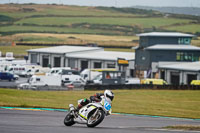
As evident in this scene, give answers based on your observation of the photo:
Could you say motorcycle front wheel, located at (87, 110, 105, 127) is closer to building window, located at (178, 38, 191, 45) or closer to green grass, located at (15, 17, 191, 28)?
building window, located at (178, 38, 191, 45)

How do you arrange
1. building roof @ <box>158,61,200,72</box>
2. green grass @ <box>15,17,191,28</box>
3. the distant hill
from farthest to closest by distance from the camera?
green grass @ <box>15,17,191,28</box> → the distant hill → building roof @ <box>158,61,200,72</box>

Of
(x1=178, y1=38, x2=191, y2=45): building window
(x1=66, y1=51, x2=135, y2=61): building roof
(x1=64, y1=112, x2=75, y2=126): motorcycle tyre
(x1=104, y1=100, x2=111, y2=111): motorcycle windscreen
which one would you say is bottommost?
(x1=66, y1=51, x2=135, y2=61): building roof

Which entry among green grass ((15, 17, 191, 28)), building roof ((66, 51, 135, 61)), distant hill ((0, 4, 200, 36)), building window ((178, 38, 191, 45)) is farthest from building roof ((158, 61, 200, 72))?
green grass ((15, 17, 191, 28))

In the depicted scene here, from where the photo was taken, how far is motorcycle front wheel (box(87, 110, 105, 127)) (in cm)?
1459

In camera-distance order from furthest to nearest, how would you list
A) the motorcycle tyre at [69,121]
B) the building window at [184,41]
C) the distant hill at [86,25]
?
the distant hill at [86,25], the building window at [184,41], the motorcycle tyre at [69,121]

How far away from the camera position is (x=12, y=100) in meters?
26.2

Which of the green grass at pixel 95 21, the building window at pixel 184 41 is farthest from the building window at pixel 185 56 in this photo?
the green grass at pixel 95 21

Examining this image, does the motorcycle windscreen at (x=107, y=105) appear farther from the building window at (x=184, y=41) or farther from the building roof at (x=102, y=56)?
the building window at (x=184, y=41)

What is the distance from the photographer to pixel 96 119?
1485 centimetres

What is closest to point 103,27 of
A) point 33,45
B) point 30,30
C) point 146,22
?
point 146,22

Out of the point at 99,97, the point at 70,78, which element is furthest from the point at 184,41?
the point at 99,97

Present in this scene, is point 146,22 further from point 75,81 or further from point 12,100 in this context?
point 12,100

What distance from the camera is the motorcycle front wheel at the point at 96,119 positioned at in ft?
47.9

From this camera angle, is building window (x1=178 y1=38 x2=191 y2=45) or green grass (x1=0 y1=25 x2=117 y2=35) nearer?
building window (x1=178 y1=38 x2=191 y2=45)
